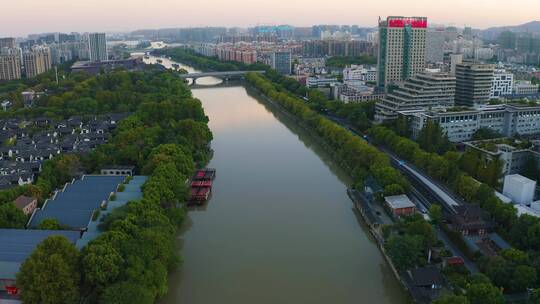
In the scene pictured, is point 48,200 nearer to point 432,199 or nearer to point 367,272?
point 367,272

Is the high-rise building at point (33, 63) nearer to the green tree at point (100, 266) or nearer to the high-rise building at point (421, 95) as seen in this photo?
the high-rise building at point (421, 95)

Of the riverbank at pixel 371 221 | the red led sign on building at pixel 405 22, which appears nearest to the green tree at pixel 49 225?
the riverbank at pixel 371 221

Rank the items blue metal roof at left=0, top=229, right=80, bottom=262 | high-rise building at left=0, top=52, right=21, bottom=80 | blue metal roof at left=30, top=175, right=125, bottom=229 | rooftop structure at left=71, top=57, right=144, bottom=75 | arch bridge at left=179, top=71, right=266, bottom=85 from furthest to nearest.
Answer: rooftop structure at left=71, top=57, right=144, bottom=75 < arch bridge at left=179, top=71, right=266, bottom=85 < high-rise building at left=0, top=52, right=21, bottom=80 < blue metal roof at left=30, top=175, right=125, bottom=229 < blue metal roof at left=0, top=229, right=80, bottom=262

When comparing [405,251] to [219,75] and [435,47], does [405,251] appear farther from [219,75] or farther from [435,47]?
[435,47]

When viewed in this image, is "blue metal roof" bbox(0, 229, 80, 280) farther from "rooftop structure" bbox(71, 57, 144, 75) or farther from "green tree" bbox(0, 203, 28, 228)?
"rooftop structure" bbox(71, 57, 144, 75)

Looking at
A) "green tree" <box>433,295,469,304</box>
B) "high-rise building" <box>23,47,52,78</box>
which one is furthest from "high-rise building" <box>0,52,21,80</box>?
"green tree" <box>433,295,469,304</box>

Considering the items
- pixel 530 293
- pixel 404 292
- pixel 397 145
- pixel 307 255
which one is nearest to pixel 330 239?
pixel 307 255
